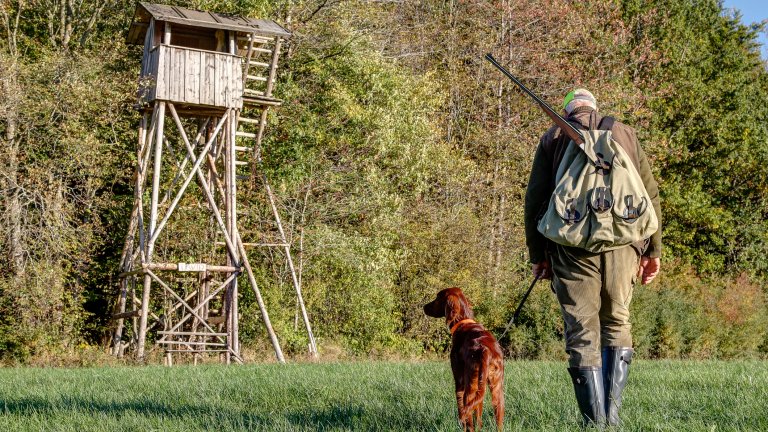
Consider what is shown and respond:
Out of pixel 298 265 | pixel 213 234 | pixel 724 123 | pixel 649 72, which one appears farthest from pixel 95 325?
pixel 724 123

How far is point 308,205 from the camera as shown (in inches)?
962

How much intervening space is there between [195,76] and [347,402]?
549 inches

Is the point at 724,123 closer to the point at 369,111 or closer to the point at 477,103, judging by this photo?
the point at 477,103

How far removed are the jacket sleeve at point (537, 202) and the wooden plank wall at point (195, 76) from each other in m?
14.6

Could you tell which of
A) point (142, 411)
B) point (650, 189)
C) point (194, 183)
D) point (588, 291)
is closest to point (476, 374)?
point (588, 291)

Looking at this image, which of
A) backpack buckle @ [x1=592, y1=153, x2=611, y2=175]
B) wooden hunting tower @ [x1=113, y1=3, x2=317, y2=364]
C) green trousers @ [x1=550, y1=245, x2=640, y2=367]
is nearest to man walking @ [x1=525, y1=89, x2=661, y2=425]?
green trousers @ [x1=550, y1=245, x2=640, y2=367]

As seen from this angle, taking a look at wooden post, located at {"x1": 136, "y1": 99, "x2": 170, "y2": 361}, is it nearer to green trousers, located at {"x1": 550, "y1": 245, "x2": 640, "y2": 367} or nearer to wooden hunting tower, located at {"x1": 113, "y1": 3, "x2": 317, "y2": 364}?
wooden hunting tower, located at {"x1": 113, "y1": 3, "x2": 317, "y2": 364}

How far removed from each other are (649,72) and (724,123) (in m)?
3.77

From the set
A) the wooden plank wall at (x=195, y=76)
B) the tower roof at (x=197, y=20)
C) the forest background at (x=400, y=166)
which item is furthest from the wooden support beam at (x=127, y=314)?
the tower roof at (x=197, y=20)

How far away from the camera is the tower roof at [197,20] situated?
19852mm

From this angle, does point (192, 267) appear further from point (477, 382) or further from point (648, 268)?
point (477, 382)

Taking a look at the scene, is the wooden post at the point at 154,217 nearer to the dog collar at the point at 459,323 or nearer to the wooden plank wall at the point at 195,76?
the wooden plank wall at the point at 195,76

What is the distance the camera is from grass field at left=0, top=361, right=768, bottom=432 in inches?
241

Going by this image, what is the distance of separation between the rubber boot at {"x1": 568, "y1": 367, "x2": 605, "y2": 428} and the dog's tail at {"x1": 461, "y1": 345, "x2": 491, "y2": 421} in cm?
54
